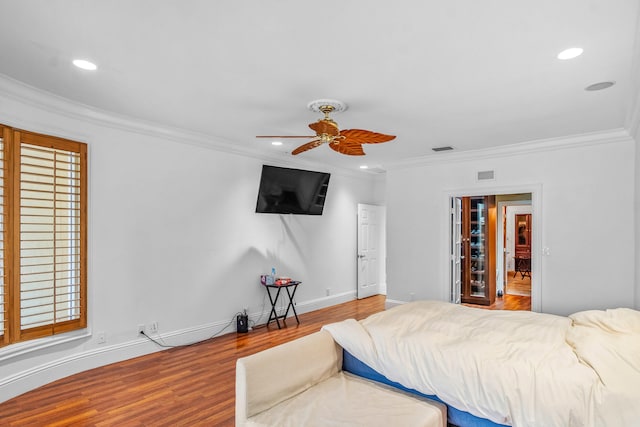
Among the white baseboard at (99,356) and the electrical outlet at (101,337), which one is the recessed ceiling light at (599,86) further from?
the electrical outlet at (101,337)

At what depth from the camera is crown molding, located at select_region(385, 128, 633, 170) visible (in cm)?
444

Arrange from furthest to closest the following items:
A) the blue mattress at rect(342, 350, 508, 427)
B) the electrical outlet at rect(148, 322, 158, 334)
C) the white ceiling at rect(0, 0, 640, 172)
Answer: the electrical outlet at rect(148, 322, 158, 334)
the blue mattress at rect(342, 350, 508, 427)
the white ceiling at rect(0, 0, 640, 172)

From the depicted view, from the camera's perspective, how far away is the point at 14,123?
3094 mm

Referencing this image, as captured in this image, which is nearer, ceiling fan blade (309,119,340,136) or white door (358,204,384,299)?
ceiling fan blade (309,119,340,136)

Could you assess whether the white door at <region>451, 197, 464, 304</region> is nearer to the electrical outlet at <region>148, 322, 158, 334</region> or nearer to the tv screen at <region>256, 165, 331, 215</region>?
the tv screen at <region>256, 165, 331, 215</region>

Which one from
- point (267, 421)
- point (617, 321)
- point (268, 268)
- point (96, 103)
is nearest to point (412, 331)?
point (267, 421)

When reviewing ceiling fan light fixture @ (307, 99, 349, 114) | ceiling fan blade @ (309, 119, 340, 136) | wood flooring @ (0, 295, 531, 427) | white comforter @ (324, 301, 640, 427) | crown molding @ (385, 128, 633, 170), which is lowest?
wood flooring @ (0, 295, 531, 427)

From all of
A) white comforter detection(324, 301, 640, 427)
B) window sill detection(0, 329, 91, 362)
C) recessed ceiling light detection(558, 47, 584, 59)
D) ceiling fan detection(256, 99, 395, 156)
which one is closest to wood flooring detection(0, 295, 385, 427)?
window sill detection(0, 329, 91, 362)

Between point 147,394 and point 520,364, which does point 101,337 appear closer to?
point 147,394

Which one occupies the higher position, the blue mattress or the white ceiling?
the white ceiling

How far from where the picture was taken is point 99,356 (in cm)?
373

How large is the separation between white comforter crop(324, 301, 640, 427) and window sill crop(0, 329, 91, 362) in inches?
100

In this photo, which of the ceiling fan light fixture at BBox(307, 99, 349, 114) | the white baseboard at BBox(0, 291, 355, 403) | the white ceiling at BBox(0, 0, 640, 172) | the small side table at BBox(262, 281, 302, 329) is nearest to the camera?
the white ceiling at BBox(0, 0, 640, 172)

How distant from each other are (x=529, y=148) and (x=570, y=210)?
3.13 ft
